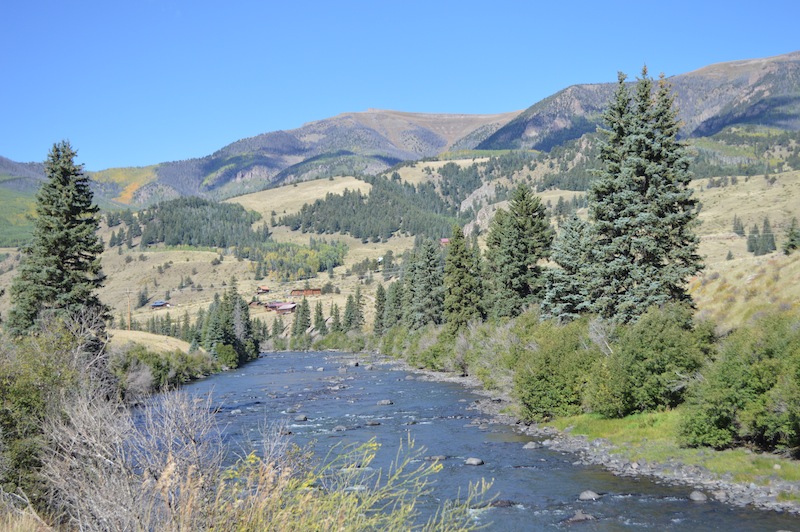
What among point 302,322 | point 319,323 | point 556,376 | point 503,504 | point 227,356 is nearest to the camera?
point 503,504

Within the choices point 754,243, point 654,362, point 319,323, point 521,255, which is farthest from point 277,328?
point 654,362

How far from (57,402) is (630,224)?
2881 centimetres

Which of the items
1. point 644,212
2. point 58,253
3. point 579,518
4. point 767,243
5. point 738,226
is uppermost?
point 58,253

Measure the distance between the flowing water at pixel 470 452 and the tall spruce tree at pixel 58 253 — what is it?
12854 mm

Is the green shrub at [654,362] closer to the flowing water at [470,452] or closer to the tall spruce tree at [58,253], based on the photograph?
the flowing water at [470,452]

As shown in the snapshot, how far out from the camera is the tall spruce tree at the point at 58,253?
4269cm

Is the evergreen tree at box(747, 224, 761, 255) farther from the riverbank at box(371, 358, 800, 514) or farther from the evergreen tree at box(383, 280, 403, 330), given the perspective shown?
the riverbank at box(371, 358, 800, 514)

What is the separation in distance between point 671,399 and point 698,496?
1076 centimetres

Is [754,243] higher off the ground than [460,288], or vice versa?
[460,288]

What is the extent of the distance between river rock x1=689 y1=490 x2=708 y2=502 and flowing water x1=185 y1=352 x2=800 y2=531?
0.21 m

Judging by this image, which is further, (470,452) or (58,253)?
(58,253)

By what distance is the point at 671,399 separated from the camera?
3397 cm

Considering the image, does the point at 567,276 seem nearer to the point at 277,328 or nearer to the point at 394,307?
the point at 394,307

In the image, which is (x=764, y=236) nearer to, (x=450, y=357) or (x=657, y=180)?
(x=450, y=357)
